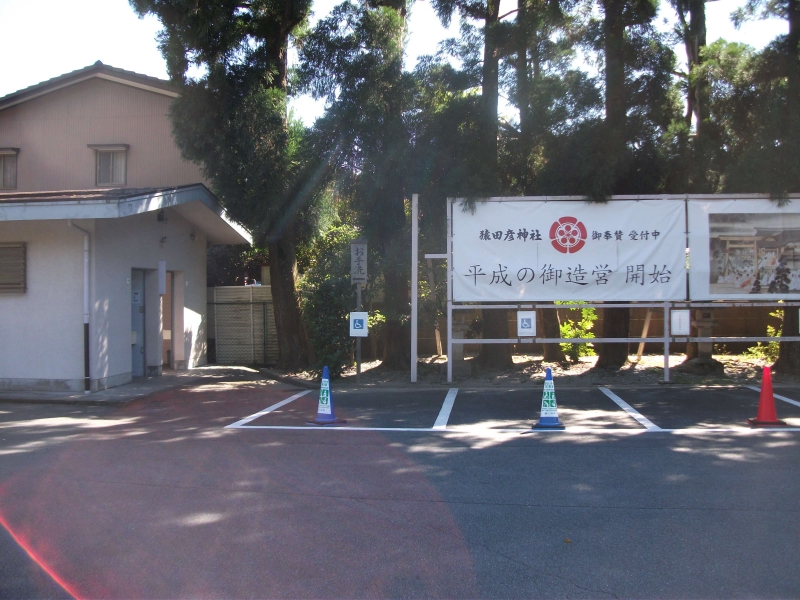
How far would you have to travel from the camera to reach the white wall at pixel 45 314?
1237cm

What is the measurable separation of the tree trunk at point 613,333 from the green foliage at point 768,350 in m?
3.86

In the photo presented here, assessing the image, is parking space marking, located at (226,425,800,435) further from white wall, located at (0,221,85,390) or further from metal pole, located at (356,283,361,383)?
white wall, located at (0,221,85,390)

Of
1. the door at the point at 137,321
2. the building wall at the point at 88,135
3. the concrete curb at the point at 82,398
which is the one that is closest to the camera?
the concrete curb at the point at 82,398

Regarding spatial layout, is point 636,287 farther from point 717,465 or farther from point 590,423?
point 717,465

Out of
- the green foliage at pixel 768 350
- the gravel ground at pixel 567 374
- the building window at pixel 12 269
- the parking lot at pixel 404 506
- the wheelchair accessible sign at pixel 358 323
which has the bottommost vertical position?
the parking lot at pixel 404 506

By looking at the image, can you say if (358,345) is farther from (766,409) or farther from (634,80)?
(634,80)

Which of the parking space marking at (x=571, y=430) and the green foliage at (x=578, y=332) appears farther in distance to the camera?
the green foliage at (x=578, y=332)

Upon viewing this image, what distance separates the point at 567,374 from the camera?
14.3 metres

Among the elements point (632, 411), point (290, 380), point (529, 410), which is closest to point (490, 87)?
point (529, 410)

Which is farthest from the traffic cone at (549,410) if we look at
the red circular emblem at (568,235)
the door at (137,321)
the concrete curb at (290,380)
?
the door at (137,321)

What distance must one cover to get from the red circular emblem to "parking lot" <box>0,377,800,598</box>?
387 cm

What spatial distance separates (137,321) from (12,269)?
2592mm

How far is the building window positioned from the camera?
12.6 m

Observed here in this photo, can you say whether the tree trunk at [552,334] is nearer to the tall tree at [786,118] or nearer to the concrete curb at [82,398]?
the tall tree at [786,118]
